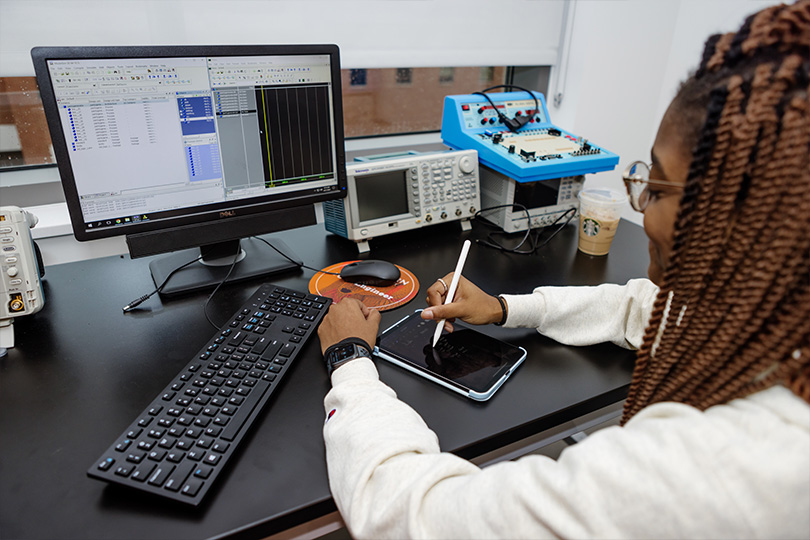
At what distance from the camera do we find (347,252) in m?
1.24

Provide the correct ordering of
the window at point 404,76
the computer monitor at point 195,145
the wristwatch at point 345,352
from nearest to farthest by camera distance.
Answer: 1. the wristwatch at point 345,352
2. the computer monitor at point 195,145
3. the window at point 404,76

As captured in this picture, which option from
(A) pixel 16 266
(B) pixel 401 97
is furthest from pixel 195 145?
(B) pixel 401 97

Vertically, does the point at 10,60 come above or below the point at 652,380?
above

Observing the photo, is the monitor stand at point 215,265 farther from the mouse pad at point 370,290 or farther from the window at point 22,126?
the window at point 22,126

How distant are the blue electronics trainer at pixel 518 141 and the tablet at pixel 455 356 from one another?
55cm

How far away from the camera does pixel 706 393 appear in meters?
0.54

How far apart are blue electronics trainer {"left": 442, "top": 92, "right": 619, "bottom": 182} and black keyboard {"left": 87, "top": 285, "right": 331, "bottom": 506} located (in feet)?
2.23

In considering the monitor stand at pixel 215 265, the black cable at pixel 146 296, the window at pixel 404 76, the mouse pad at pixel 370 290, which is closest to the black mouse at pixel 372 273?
the mouse pad at pixel 370 290

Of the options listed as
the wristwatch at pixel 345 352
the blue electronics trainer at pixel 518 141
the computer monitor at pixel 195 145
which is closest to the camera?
the wristwatch at pixel 345 352

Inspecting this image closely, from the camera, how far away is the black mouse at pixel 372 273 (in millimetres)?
1062

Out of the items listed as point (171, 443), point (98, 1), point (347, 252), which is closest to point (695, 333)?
point (171, 443)

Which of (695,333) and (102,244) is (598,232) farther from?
(102,244)

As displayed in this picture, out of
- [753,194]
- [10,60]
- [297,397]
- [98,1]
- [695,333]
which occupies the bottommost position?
[297,397]

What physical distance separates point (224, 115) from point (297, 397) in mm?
600
